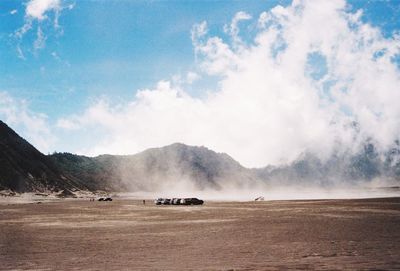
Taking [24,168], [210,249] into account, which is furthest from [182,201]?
[24,168]

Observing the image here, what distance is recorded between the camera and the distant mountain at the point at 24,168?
125625 millimetres

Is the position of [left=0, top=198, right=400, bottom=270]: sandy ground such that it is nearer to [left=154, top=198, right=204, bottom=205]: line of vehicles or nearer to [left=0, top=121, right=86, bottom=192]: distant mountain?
[left=154, top=198, right=204, bottom=205]: line of vehicles

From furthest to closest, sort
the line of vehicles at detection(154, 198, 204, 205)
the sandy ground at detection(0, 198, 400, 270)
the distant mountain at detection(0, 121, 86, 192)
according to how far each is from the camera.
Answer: the distant mountain at detection(0, 121, 86, 192), the line of vehicles at detection(154, 198, 204, 205), the sandy ground at detection(0, 198, 400, 270)

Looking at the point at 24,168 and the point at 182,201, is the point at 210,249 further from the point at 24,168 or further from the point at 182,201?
the point at 24,168

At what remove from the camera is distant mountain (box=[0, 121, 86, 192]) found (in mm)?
125625

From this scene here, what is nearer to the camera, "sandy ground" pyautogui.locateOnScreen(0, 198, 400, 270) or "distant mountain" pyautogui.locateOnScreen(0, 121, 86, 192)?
"sandy ground" pyautogui.locateOnScreen(0, 198, 400, 270)

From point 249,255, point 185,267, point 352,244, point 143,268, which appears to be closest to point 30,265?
point 143,268

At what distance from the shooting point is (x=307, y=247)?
17.1 m

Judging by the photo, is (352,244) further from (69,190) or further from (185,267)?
(69,190)

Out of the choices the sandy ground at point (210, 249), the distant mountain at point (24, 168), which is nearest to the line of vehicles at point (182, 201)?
the sandy ground at point (210, 249)

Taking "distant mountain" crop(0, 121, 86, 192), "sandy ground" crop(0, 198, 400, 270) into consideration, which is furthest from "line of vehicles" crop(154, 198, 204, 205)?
"distant mountain" crop(0, 121, 86, 192)

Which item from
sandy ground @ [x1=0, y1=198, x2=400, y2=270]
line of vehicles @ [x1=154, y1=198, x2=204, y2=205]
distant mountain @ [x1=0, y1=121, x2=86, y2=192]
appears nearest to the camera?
sandy ground @ [x1=0, y1=198, x2=400, y2=270]

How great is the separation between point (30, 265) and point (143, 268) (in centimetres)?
438

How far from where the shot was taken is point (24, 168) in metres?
139
